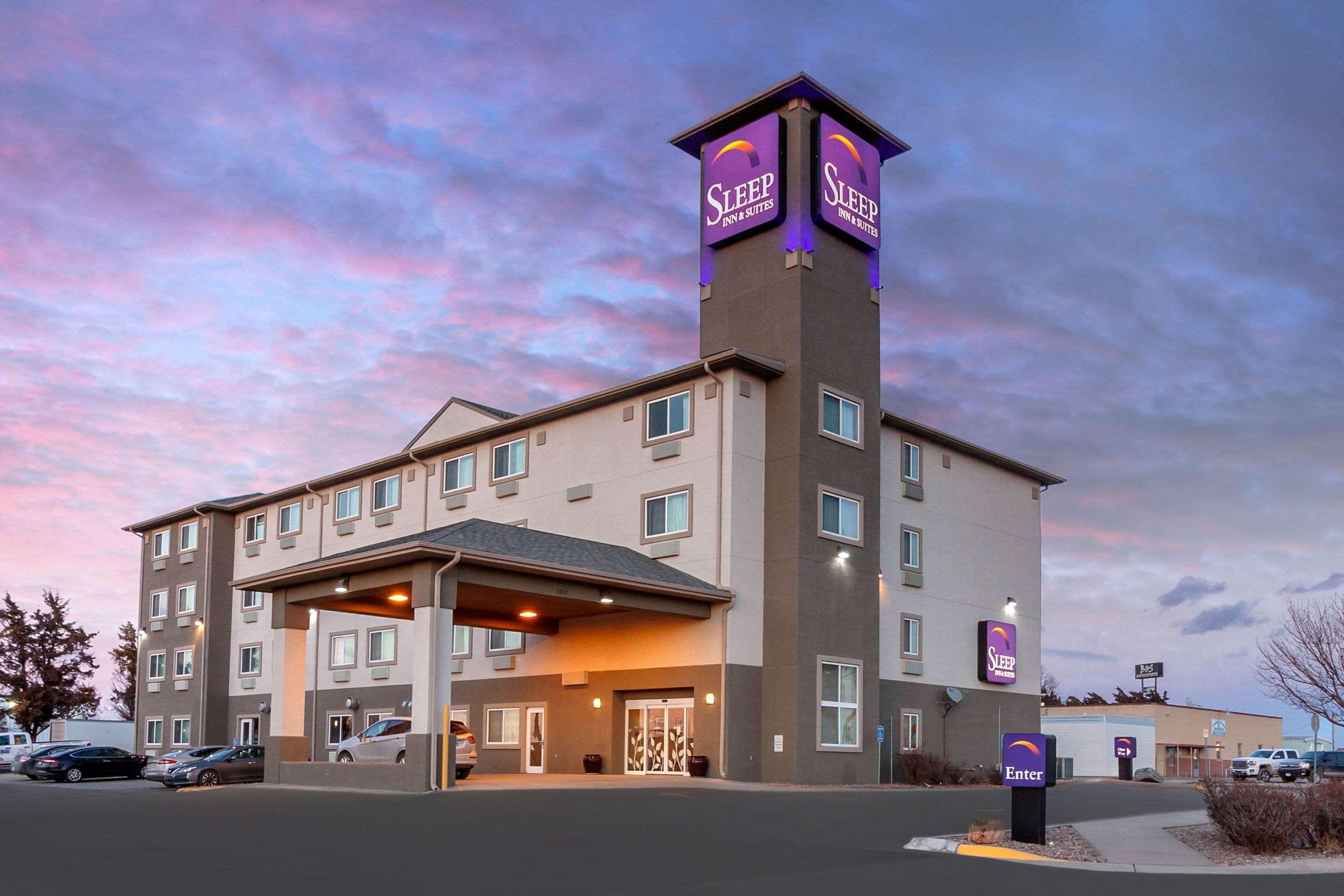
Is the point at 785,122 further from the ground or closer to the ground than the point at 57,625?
further from the ground

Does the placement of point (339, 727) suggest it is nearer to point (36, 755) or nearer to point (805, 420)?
point (36, 755)

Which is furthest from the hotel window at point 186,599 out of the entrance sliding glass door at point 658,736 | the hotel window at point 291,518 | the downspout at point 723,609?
the downspout at point 723,609

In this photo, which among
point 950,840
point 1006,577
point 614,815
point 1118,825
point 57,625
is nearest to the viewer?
point 950,840

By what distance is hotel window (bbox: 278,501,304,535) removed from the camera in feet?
159

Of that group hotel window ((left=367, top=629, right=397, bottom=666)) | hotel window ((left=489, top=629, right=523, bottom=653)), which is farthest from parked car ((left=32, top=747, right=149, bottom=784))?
hotel window ((left=489, top=629, right=523, bottom=653))

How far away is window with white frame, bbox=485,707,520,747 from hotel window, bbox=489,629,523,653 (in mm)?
1703

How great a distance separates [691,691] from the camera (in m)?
32.3

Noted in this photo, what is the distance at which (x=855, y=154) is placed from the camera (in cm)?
3578

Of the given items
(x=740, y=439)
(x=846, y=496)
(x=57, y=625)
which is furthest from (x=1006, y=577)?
(x=57, y=625)

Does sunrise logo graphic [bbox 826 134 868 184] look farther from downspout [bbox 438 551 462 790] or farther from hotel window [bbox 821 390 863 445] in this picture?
downspout [bbox 438 551 462 790]

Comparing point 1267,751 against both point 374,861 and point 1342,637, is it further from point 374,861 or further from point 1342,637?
point 374,861

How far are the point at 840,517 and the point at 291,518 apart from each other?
25.0 metres

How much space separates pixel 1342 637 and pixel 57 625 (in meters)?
63.5

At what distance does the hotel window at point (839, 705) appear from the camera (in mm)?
31781
